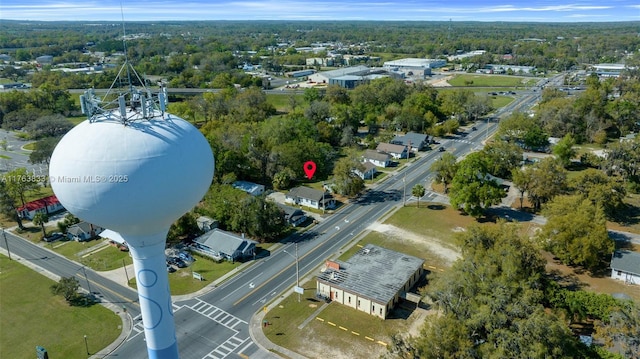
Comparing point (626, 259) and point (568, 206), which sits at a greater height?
point (568, 206)

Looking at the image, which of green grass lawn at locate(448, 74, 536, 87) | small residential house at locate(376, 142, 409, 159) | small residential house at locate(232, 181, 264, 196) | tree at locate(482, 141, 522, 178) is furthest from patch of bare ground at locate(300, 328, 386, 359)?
green grass lawn at locate(448, 74, 536, 87)

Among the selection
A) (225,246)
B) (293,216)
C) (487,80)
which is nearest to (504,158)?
(293,216)

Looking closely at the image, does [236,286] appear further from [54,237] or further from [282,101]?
[282,101]

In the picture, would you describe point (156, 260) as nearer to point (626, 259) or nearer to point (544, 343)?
point (544, 343)

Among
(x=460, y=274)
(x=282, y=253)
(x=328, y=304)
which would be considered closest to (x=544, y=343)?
(x=460, y=274)

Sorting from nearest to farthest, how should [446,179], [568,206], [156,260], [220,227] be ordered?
1. [156,260]
2. [568,206]
3. [220,227]
4. [446,179]

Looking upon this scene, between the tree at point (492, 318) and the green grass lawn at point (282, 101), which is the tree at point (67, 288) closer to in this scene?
the tree at point (492, 318)

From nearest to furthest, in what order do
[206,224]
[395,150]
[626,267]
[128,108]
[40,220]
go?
1. [128,108]
2. [626,267]
3. [40,220]
4. [206,224]
5. [395,150]
